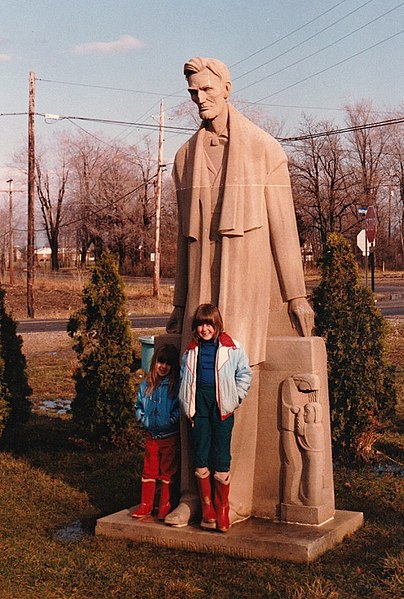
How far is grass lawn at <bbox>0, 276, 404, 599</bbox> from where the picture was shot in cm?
539

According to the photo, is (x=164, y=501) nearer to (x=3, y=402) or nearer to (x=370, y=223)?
(x=3, y=402)

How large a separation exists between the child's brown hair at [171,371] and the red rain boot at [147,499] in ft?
2.24

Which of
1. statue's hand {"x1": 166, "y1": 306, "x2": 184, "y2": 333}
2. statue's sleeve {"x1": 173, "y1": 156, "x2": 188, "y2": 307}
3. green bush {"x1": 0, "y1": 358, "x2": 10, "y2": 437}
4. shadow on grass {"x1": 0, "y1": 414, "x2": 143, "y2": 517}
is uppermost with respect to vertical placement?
statue's sleeve {"x1": 173, "y1": 156, "x2": 188, "y2": 307}

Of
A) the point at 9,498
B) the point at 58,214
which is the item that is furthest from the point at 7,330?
the point at 58,214

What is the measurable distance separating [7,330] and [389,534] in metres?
4.99

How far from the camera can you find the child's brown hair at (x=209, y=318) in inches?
249

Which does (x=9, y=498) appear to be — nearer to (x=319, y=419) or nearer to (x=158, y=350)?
(x=158, y=350)

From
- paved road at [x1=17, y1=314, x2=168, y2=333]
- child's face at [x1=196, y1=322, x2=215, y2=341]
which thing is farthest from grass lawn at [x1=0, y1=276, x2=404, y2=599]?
paved road at [x1=17, y1=314, x2=168, y2=333]

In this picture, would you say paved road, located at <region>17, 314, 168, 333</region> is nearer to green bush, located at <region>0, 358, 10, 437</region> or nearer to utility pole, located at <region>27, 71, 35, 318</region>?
utility pole, located at <region>27, 71, 35, 318</region>

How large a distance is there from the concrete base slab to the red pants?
33cm

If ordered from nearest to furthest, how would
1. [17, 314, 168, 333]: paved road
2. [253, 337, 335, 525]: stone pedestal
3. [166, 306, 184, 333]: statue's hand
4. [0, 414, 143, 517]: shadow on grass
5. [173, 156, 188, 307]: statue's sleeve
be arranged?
[253, 337, 335, 525]: stone pedestal, [173, 156, 188, 307]: statue's sleeve, [166, 306, 184, 333]: statue's hand, [0, 414, 143, 517]: shadow on grass, [17, 314, 168, 333]: paved road

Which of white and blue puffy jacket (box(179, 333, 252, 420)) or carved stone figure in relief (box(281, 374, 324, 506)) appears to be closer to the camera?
white and blue puffy jacket (box(179, 333, 252, 420))

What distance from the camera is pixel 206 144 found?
693cm

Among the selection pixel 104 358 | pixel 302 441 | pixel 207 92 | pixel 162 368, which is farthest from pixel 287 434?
pixel 104 358
